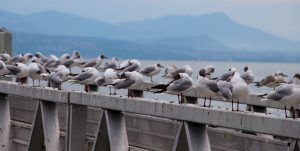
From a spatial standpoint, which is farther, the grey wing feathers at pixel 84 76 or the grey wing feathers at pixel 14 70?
the grey wing feathers at pixel 14 70

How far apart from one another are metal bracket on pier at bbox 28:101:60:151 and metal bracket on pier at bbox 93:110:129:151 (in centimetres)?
160

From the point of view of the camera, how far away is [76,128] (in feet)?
42.4

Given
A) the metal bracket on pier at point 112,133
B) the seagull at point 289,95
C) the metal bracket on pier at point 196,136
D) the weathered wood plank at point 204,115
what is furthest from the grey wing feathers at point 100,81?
the metal bracket on pier at point 196,136

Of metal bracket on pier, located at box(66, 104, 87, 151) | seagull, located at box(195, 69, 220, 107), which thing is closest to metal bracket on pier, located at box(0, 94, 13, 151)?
metal bracket on pier, located at box(66, 104, 87, 151)

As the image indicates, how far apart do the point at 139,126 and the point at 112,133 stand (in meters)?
2.58

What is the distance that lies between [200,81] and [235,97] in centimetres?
132

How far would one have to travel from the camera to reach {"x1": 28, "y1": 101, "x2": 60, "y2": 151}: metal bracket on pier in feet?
44.8

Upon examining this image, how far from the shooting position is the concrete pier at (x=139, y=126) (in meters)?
9.62

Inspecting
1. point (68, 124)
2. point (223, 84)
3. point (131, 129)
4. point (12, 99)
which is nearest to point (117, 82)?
point (131, 129)

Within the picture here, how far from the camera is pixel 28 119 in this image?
17984mm

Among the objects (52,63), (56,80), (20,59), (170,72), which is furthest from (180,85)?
(20,59)

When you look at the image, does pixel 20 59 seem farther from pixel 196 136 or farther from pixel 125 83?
pixel 196 136

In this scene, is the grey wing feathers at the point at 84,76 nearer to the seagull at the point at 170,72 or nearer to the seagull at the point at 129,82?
the seagull at the point at 129,82

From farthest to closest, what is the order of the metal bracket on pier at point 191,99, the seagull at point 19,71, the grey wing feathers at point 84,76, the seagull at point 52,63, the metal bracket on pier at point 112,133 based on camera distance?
1. the seagull at point 52,63
2. the seagull at point 19,71
3. the grey wing feathers at point 84,76
4. the metal bracket on pier at point 191,99
5. the metal bracket on pier at point 112,133
